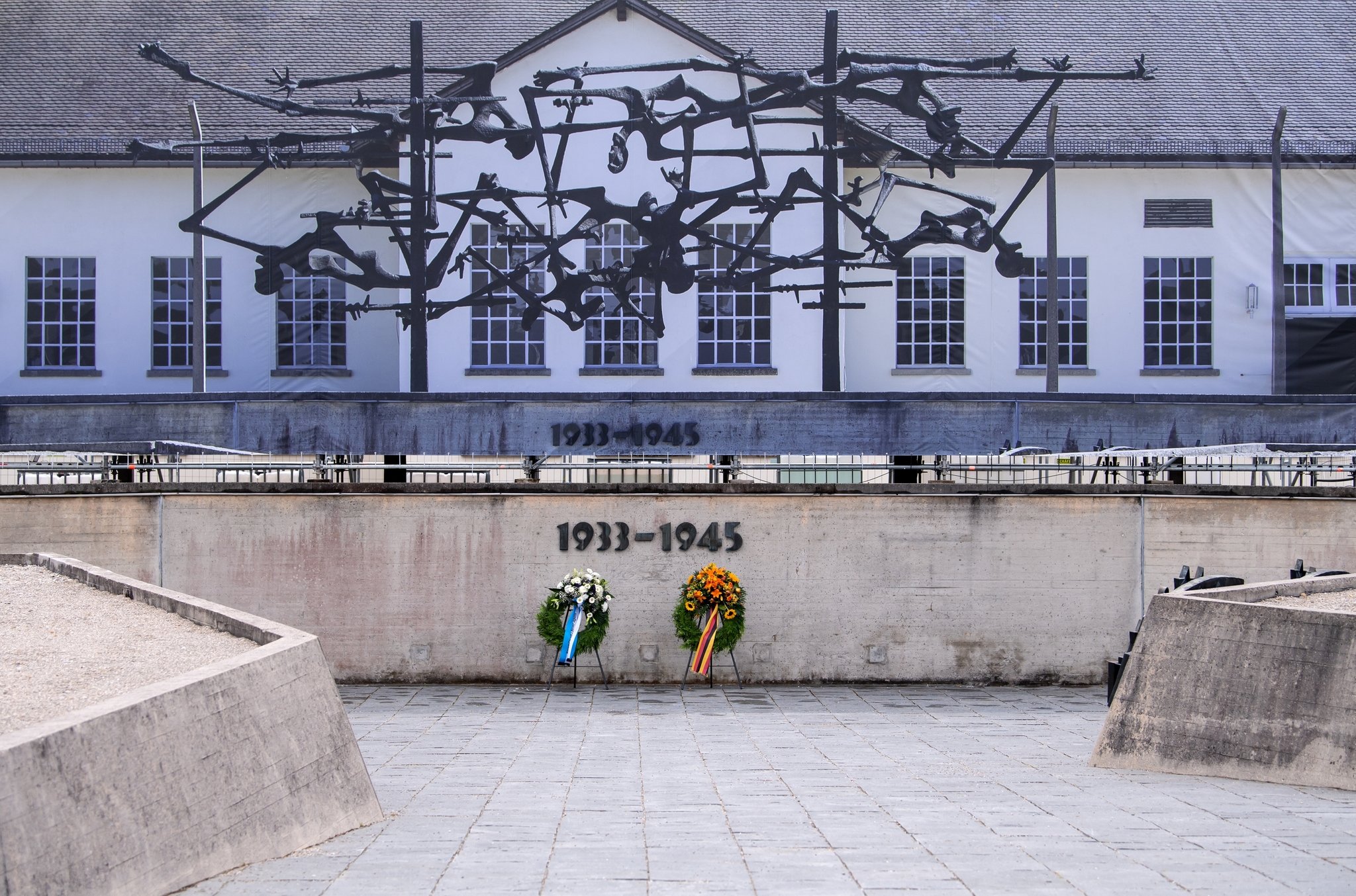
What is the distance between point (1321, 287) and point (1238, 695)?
64.1 feet

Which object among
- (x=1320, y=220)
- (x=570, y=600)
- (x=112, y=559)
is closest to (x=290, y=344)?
(x=112, y=559)

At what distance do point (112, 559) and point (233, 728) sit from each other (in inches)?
496

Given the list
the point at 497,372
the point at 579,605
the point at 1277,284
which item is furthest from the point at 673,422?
the point at 1277,284

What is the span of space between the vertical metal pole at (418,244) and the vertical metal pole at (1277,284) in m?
15.7

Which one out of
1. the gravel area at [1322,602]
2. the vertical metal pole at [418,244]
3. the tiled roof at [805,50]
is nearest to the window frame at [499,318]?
the vertical metal pole at [418,244]

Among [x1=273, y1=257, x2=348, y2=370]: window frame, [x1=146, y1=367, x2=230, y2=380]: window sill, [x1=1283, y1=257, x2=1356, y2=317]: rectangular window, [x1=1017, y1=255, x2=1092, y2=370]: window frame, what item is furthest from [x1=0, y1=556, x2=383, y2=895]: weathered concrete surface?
[x1=1283, y1=257, x2=1356, y2=317]: rectangular window

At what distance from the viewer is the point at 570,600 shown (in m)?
20.0

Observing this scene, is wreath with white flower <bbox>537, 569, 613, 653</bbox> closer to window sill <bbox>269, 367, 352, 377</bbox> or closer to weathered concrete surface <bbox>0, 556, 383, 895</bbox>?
weathered concrete surface <bbox>0, 556, 383, 895</bbox>

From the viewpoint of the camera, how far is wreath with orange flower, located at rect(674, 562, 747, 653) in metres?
20.1

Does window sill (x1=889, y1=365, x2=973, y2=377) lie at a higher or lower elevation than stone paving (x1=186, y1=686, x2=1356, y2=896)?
higher

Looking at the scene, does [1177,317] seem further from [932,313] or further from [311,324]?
[311,324]

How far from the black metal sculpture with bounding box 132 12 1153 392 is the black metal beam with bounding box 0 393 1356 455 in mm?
4355

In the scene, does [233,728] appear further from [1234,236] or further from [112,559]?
[1234,236]

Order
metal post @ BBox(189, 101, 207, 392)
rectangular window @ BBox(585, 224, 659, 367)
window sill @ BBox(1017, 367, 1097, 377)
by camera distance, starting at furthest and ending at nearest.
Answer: window sill @ BBox(1017, 367, 1097, 377) → rectangular window @ BBox(585, 224, 659, 367) → metal post @ BBox(189, 101, 207, 392)
